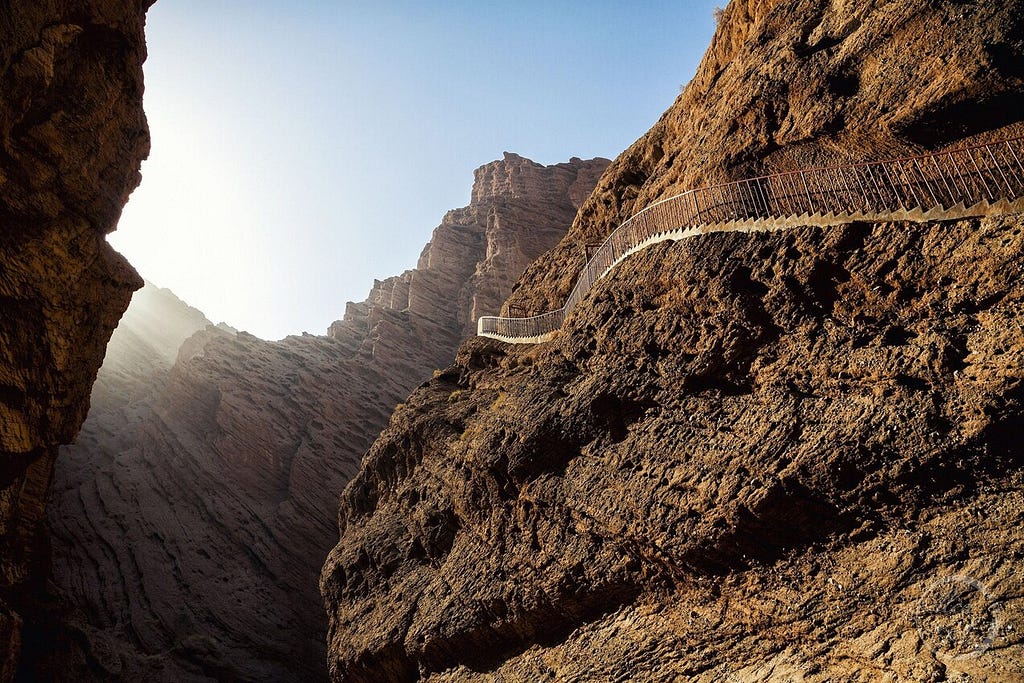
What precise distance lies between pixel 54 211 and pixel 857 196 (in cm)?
1903

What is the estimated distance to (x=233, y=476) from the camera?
3709 centimetres

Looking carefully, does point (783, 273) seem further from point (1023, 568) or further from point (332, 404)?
point (332, 404)

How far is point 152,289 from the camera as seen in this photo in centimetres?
8406

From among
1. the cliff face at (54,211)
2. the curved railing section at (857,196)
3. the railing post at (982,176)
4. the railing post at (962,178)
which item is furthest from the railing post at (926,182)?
the cliff face at (54,211)

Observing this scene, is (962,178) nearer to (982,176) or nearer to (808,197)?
(982,176)

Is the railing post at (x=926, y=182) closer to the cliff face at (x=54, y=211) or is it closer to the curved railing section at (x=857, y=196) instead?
the curved railing section at (x=857, y=196)

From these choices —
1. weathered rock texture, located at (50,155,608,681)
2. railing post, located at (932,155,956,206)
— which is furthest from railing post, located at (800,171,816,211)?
weathered rock texture, located at (50,155,608,681)

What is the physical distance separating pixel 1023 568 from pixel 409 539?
15578 mm

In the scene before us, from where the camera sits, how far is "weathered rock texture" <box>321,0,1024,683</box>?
8305mm

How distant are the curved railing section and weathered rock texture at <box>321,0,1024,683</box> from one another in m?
0.40

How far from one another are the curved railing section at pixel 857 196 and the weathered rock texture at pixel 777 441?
40 centimetres

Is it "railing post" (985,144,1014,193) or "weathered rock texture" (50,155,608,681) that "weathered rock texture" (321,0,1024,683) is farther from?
"weathered rock texture" (50,155,608,681)

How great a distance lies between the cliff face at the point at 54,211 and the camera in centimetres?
1305

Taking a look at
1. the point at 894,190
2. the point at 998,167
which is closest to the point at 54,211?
the point at 894,190
